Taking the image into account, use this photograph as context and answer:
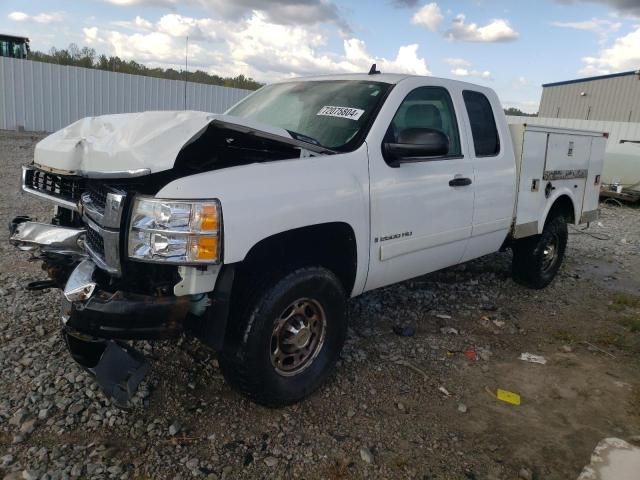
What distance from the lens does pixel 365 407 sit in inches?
127

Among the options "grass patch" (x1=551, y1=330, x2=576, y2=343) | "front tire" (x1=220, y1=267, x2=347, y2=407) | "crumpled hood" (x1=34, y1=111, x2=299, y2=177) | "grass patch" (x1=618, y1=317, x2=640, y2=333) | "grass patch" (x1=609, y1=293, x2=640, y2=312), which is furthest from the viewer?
"grass patch" (x1=609, y1=293, x2=640, y2=312)

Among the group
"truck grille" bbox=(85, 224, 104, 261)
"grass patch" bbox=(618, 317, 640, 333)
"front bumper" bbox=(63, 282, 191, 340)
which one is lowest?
"grass patch" bbox=(618, 317, 640, 333)

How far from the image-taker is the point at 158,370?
3.39 m

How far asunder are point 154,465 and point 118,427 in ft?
1.26

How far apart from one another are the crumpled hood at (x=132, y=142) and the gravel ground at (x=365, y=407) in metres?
1.33

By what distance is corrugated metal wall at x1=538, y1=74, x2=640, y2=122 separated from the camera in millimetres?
24438

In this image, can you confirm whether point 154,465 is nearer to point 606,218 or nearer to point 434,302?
point 434,302

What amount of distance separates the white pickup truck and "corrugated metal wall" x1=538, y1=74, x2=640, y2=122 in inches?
953

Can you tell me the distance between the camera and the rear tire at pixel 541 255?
547 centimetres

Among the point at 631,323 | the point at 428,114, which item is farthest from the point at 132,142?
the point at 631,323

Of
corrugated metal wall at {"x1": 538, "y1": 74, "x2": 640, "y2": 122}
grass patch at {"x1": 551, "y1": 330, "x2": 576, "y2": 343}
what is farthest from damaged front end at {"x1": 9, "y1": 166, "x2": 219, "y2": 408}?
corrugated metal wall at {"x1": 538, "y1": 74, "x2": 640, "y2": 122}

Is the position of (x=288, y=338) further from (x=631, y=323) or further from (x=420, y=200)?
(x=631, y=323)

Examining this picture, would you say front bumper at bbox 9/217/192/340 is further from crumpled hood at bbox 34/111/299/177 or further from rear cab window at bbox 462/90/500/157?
rear cab window at bbox 462/90/500/157

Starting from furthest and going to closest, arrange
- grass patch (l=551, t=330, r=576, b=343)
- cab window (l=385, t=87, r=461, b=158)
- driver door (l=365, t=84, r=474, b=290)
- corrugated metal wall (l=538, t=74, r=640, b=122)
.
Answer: corrugated metal wall (l=538, t=74, r=640, b=122) → grass patch (l=551, t=330, r=576, b=343) → cab window (l=385, t=87, r=461, b=158) → driver door (l=365, t=84, r=474, b=290)
